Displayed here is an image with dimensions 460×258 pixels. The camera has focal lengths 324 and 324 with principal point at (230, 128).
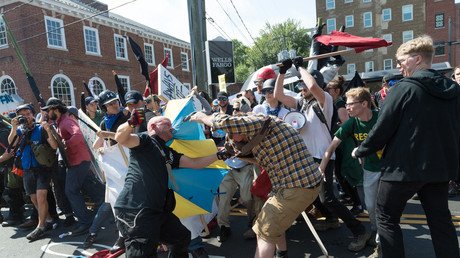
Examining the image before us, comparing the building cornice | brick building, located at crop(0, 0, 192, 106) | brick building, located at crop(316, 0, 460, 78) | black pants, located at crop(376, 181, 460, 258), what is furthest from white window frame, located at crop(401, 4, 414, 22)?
black pants, located at crop(376, 181, 460, 258)

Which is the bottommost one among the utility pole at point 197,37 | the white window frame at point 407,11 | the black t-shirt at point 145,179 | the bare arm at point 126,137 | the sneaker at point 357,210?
the sneaker at point 357,210

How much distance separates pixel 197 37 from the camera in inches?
359

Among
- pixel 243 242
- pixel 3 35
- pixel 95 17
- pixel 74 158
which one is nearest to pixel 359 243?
pixel 243 242

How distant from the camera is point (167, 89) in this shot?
586cm

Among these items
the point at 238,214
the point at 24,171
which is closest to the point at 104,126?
the point at 24,171

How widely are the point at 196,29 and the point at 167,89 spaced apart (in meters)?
3.85

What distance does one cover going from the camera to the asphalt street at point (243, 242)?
3.82 metres

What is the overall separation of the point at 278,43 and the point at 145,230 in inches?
1508

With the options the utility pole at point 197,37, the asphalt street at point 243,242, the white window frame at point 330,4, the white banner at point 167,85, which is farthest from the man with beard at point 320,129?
the white window frame at point 330,4

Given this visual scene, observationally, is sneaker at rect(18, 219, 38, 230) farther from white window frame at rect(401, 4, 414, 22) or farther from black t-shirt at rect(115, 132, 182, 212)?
white window frame at rect(401, 4, 414, 22)

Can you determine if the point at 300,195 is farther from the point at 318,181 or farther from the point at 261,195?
the point at 261,195

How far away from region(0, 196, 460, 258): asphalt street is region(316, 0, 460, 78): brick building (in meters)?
36.7

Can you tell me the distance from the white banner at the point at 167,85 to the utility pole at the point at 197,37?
9.49ft

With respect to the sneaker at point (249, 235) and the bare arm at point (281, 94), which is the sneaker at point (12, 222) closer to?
the sneaker at point (249, 235)
